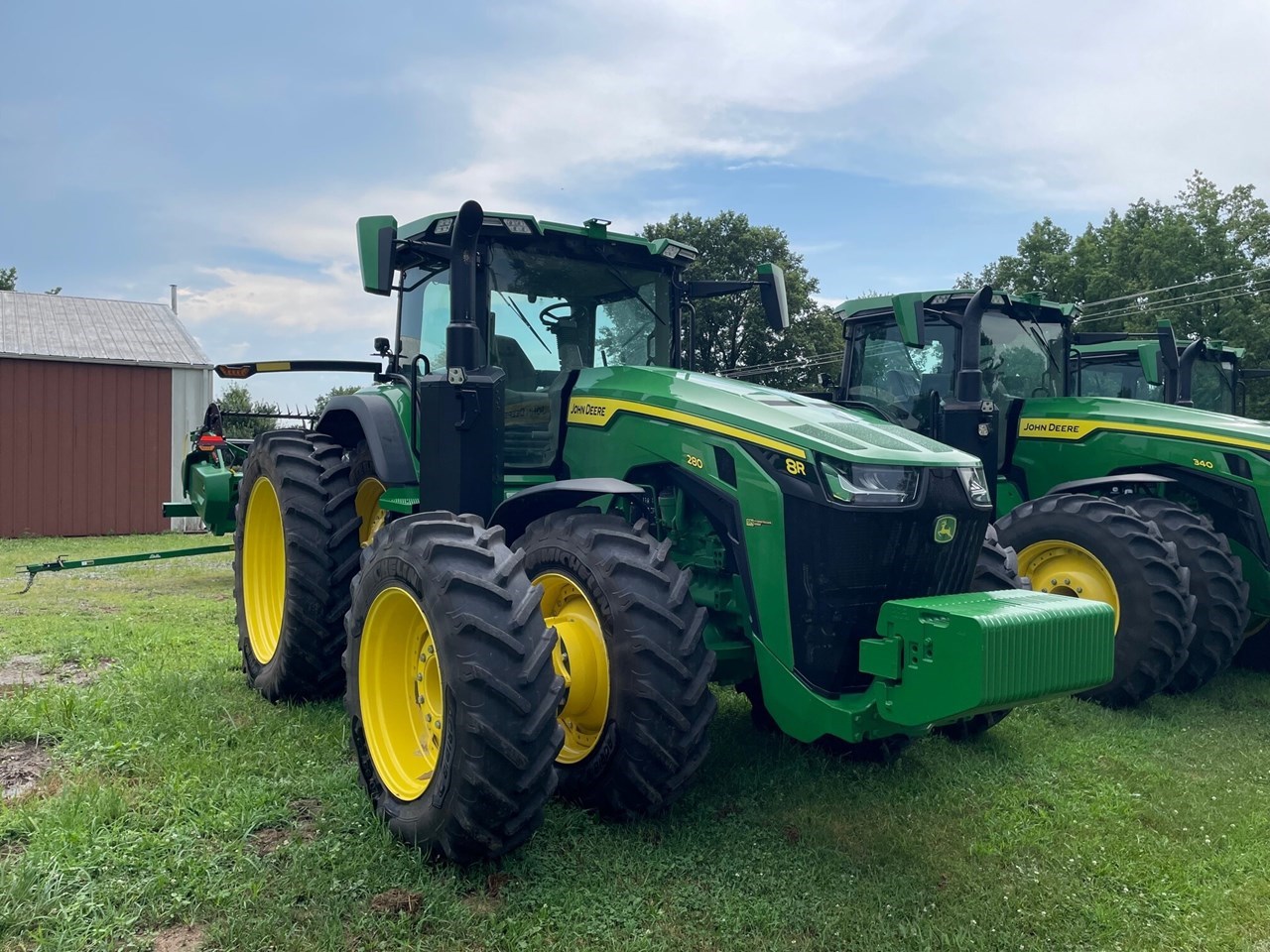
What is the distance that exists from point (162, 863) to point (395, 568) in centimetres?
124

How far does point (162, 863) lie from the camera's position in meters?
3.28

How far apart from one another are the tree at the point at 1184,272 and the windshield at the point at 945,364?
22.7 meters

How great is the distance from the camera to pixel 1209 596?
6070 millimetres

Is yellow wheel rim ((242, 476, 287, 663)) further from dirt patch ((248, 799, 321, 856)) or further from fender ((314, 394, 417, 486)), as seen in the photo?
dirt patch ((248, 799, 321, 856))

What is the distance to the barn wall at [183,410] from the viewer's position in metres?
18.0

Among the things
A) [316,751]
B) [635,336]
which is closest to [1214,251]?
[635,336]

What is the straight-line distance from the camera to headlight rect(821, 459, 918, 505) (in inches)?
139

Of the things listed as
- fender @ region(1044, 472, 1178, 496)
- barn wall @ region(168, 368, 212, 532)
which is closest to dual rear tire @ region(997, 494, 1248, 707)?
fender @ region(1044, 472, 1178, 496)

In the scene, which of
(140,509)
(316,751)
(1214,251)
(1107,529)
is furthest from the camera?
(1214,251)

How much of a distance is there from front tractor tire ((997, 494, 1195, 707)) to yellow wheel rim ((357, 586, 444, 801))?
4.27m

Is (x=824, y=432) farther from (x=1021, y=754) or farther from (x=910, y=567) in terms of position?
(x=1021, y=754)

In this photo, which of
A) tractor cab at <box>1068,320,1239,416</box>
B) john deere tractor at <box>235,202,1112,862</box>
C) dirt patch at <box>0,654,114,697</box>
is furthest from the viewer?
tractor cab at <box>1068,320,1239,416</box>

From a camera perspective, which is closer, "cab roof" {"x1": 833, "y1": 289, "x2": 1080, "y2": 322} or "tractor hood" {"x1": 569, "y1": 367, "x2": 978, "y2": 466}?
"tractor hood" {"x1": 569, "y1": 367, "x2": 978, "y2": 466}

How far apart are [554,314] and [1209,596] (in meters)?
4.45
